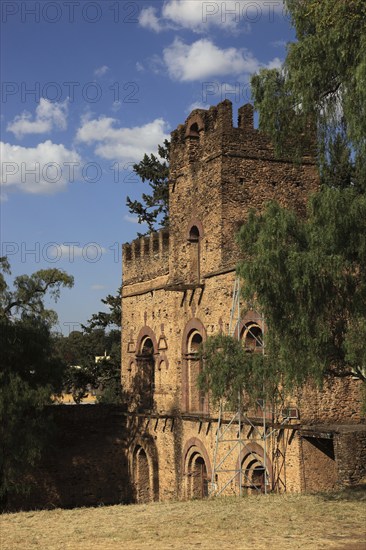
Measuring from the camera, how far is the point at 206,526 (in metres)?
11.2

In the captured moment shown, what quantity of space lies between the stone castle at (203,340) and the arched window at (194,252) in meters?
0.03

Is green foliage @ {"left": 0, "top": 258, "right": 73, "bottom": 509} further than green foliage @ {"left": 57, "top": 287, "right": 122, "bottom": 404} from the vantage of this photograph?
No

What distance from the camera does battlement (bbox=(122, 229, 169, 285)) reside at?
80.1 ft

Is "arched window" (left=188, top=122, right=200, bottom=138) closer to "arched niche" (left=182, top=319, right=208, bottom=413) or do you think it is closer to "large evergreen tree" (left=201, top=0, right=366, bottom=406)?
"arched niche" (left=182, top=319, right=208, bottom=413)

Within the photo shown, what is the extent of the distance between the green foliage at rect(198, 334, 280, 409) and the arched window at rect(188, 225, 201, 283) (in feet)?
27.0

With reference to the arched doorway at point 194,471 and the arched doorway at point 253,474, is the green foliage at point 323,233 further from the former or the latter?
the arched doorway at point 194,471

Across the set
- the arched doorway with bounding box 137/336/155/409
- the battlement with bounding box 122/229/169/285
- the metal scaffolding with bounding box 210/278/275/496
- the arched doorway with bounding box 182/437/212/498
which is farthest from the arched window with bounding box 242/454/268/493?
the battlement with bounding box 122/229/169/285

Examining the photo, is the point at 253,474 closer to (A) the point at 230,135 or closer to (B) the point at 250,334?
(B) the point at 250,334

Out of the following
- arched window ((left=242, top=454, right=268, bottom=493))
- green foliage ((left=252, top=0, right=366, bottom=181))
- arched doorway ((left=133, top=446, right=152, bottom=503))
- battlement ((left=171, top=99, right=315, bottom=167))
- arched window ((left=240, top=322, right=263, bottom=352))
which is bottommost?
arched doorway ((left=133, top=446, right=152, bottom=503))

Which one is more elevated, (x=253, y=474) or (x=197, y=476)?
(x=253, y=474)

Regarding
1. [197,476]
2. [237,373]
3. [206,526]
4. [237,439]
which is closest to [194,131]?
[237,439]

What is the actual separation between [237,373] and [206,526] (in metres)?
2.96

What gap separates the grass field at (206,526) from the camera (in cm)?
1000

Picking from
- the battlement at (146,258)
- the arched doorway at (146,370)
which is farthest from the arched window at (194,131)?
the arched doorway at (146,370)
